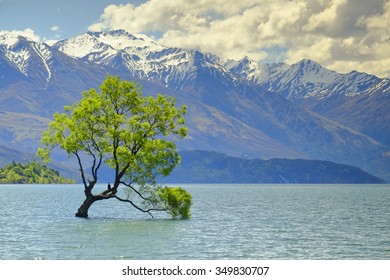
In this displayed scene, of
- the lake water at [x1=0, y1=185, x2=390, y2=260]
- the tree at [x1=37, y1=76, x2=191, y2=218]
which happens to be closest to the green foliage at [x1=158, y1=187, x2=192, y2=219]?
the tree at [x1=37, y1=76, x2=191, y2=218]

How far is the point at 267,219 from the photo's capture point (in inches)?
4195

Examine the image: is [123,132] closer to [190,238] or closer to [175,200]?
[175,200]

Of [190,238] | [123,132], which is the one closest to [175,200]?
[123,132]

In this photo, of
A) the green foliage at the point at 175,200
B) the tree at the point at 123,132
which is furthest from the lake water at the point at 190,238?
the tree at the point at 123,132

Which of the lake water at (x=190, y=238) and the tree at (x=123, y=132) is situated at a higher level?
the tree at (x=123, y=132)

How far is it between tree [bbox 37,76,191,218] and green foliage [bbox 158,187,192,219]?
224 millimetres

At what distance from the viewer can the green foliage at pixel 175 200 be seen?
Answer: 312 feet

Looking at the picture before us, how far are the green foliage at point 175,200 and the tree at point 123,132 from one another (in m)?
0.22

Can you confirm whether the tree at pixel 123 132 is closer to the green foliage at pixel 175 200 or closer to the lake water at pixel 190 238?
the green foliage at pixel 175 200

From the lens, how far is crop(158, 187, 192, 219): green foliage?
95.1m

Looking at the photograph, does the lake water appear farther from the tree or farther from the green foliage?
the tree
